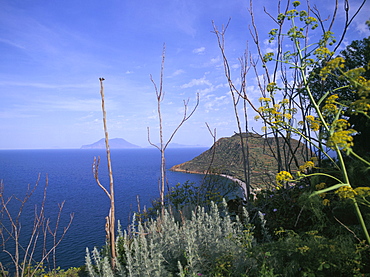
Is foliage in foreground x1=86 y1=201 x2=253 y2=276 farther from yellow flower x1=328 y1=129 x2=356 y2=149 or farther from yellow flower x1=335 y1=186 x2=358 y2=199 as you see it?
yellow flower x1=328 y1=129 x2=356 y2=149

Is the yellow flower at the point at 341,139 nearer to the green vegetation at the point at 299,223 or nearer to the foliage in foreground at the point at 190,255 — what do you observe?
the green vegetation at the point at 299,223

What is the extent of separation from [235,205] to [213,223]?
77.8 inches

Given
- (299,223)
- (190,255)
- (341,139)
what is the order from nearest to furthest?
(341,139) < (190,255) < (299,223)

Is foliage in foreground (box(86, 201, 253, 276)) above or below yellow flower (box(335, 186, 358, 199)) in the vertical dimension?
below

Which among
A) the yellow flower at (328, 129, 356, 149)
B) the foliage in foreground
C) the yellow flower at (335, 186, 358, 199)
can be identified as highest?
the yellow flower at (328, 129, 356, 149)

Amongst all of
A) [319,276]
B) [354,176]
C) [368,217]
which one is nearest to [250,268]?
[319,276]

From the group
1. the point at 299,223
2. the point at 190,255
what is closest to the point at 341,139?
the point at 190,255

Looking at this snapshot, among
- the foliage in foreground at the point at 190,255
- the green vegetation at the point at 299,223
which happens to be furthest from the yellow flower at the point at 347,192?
the foliage in foreground at the point at 190,255

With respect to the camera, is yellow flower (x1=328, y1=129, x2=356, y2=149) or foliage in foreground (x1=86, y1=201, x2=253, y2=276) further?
foliage in foreground (x1=86, y1=201, x2=253, y2=276)

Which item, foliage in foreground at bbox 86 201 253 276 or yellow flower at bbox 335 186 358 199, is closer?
yellow flower at bbox 335 186 358 199

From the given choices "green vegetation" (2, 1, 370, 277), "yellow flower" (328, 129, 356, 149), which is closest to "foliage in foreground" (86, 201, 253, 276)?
"green vegetation" (2, 1, 370, 277)

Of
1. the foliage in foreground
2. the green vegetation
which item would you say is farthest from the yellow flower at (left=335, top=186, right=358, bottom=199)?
the foliage in foreground

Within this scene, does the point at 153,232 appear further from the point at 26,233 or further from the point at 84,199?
the point at 84,199

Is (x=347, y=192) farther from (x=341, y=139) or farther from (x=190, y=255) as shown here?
(x=190, y=255)
